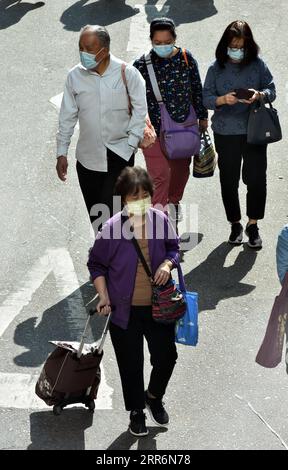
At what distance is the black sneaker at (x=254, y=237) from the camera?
10859 mm

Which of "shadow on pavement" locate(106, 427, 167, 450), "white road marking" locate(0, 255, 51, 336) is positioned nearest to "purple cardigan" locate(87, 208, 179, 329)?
"shadow on pavement" locate(106, 427, 167, 450)

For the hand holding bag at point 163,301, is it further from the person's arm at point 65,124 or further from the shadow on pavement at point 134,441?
the person's arm at point 65,124

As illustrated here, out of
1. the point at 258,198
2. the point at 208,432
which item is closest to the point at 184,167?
the point at 258,198

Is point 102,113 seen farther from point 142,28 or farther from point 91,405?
point 142,28

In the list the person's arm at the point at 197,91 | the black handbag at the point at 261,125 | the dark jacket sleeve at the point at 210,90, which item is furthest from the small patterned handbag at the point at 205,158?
the black handbag at the point at 261,125

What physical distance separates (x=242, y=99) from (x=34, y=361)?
9.14 ft

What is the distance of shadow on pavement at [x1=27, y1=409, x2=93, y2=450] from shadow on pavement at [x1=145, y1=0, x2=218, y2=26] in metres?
7.96

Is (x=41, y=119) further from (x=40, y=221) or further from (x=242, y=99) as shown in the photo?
(x=242, y=99)

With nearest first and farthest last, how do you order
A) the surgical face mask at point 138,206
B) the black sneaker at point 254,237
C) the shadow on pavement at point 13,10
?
1. the surgical face mask at point 138,206
2. the black sneaker at point 254,237
3. the shadow on pavement at point 13,10

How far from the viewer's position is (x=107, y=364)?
9172mm

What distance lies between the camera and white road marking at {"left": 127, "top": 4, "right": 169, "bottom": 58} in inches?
584

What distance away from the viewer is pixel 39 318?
386 inches

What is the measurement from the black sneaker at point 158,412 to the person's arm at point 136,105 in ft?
7.39

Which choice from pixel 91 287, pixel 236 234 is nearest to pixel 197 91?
pixel 236 234
